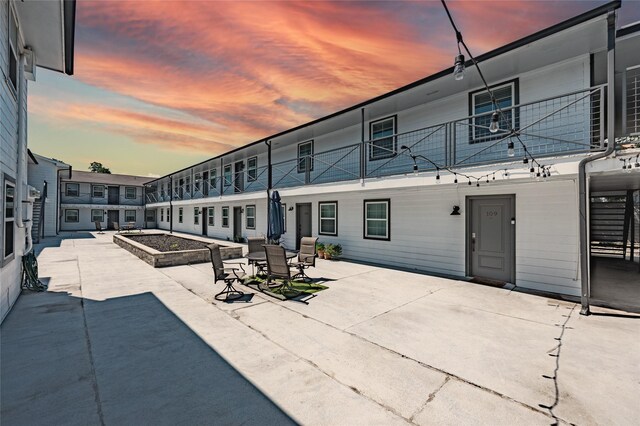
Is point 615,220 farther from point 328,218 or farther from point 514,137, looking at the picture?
point 328,218

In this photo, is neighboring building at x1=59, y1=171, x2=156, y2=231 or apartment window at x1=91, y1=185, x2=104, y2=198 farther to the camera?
apartment window at x1=91, y1=185, x2=104, y2=198

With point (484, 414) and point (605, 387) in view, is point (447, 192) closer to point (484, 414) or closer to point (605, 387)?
point (605, 387)

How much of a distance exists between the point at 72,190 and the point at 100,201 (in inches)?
111

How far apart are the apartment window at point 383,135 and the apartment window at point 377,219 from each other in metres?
1.84

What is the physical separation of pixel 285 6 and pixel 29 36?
592 centimetres

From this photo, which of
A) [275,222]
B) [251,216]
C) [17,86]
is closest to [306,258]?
[275,222]

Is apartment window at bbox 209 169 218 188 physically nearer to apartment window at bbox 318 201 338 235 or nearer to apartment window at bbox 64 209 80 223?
apartment window at bbox 318 201 338 235

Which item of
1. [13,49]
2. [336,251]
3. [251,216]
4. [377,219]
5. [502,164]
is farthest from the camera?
[251,216]

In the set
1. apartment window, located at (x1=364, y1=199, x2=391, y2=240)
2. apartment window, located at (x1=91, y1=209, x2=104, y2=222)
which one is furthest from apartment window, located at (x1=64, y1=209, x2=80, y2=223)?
apartment window, located at (x1=364, y1=199, x2=391, y2=240)

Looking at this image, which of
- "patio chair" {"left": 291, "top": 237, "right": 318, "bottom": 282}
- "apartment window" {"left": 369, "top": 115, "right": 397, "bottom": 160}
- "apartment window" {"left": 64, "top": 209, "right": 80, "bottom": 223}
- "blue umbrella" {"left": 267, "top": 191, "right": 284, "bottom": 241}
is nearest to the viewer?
"patio chair" {"left": 291, "top": 237, "right": 318, "bottom": 282}

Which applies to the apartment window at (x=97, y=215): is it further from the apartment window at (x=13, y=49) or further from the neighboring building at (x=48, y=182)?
the apartment window at (x=13, y=49)

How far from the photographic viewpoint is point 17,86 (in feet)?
21.1

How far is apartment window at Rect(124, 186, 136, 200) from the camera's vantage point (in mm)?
36094

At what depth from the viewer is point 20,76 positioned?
658 cm
